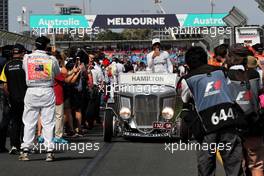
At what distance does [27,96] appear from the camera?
10852 millimetres

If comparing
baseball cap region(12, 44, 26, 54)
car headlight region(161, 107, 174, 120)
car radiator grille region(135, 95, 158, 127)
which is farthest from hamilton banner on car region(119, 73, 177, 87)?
baseball cap region(12, 44, 26, 54)

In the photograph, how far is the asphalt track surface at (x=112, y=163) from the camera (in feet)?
32.4

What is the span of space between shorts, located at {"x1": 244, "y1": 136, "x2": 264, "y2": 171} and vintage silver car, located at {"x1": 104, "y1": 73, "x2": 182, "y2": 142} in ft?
18.6

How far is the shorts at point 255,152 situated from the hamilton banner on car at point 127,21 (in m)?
46.4

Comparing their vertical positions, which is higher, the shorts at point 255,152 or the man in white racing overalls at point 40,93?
the man in white racing overalls at point 40,93

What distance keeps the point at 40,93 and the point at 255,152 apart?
14.4 ft

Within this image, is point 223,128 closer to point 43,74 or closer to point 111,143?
point 43,74

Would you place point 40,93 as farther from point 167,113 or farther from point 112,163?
point 167,113

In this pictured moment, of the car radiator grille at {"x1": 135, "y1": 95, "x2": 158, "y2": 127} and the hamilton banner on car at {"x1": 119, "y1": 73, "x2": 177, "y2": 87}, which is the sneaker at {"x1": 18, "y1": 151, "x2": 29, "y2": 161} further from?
the hamilton banner on car at {"x1": 119, "y1": 73, "x2": 177, "y2": 87}

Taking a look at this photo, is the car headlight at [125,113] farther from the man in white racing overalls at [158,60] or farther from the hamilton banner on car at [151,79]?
the man in white racing overalls at [158,60]

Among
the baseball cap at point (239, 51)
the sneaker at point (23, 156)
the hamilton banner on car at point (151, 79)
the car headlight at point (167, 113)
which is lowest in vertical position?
the sneaker at point (23, 156)

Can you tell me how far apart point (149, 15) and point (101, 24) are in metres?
4.18

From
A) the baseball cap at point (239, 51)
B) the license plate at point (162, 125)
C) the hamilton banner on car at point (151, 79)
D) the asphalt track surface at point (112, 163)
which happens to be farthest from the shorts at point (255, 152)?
the hamilton banner on car at point (151, 79)

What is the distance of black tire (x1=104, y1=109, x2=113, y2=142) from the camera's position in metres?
13.4
